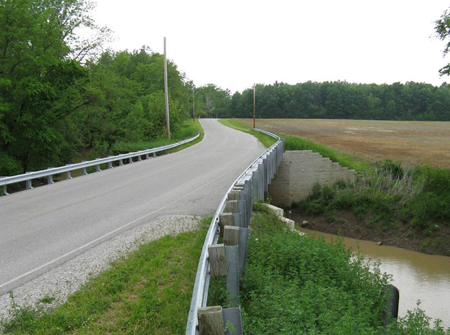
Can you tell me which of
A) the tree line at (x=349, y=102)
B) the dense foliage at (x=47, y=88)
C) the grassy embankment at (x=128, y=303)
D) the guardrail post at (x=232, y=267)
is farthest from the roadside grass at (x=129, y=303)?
the tree line at (x=349, y=102)

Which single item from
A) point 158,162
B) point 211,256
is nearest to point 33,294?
point 211,256

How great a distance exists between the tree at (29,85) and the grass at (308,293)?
17053 mm

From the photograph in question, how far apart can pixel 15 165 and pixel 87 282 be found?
19.0 metres

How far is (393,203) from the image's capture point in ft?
78.2

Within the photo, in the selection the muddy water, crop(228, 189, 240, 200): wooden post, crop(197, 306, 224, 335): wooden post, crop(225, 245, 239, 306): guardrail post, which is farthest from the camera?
the muddy water

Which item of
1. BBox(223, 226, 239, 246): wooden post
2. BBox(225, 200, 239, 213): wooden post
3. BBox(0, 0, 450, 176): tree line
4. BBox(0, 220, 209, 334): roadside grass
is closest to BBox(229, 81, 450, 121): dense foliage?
BBox(0, 0, 450, 176): tree line

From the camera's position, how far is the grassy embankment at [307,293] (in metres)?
5.34

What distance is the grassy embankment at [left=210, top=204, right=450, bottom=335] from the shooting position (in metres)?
5.34

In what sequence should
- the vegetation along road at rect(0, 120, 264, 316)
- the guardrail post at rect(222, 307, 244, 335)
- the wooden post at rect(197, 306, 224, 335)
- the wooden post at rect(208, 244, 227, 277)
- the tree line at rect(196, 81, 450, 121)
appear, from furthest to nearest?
the tree line at rect(196, 81, 450, 121) → the vegetation along road at rect(0, 120, 264, 316) → the wooden post at rect(208, 244, 227, 277) → the guardrail post at rect(222, 307, 244, 335) → the wooden post at rect(197, 306, 224, 335)

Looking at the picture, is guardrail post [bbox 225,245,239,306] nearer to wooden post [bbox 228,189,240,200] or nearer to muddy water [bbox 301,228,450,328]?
wooden post [bbox 228,189,240,200]

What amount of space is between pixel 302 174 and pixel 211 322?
22968 mm

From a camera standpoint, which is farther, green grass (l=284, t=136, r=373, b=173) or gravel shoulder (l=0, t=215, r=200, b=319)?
green grass (l=284, t=136, r=373, b=173)

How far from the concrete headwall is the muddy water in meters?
4.04

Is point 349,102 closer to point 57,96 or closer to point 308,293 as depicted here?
point 57,96
